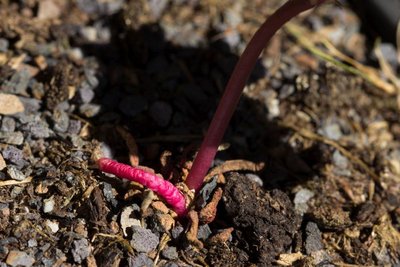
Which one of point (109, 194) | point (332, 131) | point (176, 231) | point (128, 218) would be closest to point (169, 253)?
point (176, 231)

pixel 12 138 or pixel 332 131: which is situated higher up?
pixel 332 131

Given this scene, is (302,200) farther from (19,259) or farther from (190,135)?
(19,259)

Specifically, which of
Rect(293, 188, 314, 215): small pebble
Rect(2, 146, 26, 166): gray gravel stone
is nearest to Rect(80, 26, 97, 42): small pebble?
Rect(2, 146, 26, 166): gray gravel stone

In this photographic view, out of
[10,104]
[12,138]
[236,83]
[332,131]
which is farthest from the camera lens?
[332,131]

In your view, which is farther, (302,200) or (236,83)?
(302,200)

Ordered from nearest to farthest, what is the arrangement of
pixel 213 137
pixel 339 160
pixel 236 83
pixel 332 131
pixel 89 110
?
pixel 236 83, pixel 213 137, pixel 89 110, pixel 339 160, pixel 332 131

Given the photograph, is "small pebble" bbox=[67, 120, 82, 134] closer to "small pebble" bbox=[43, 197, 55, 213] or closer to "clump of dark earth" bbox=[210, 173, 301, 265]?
"small pebble" bbox=[43, 197, 55, 213]
